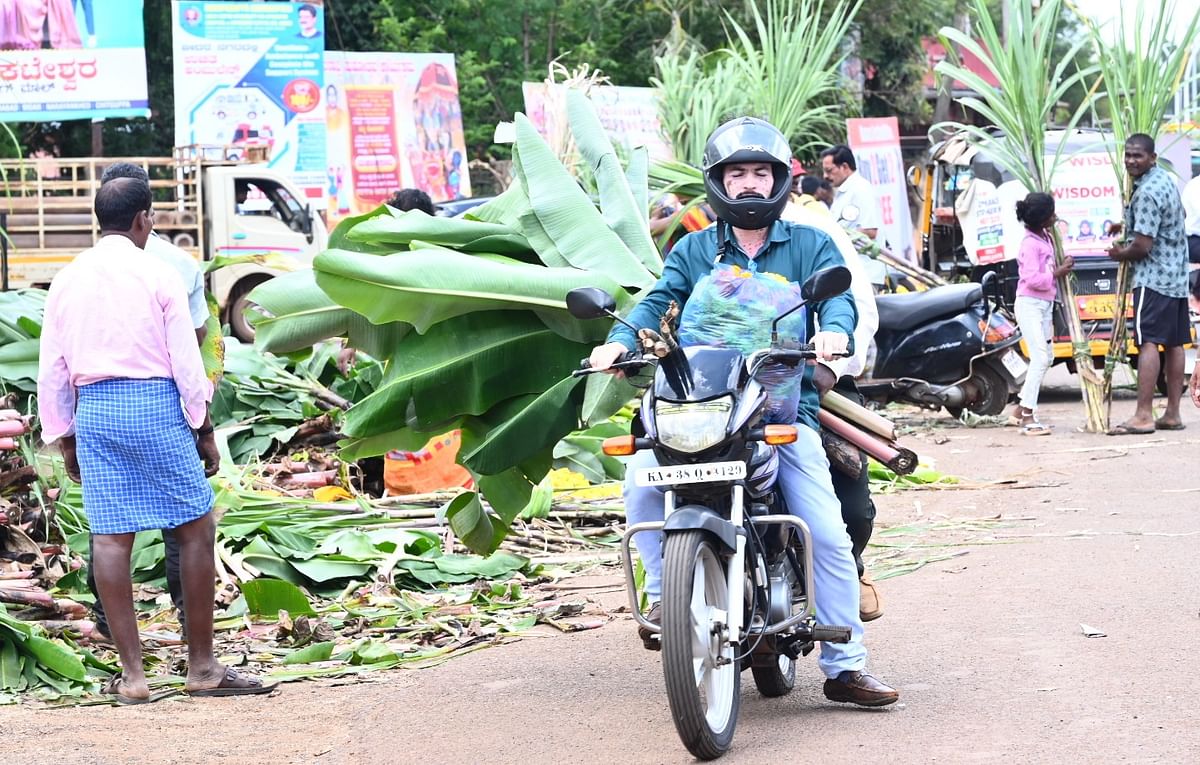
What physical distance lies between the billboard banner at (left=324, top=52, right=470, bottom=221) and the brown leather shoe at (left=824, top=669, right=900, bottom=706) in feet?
63.7

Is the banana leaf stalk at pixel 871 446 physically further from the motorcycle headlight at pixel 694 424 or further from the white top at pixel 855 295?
the motorcycle headlight at pixel 694 424

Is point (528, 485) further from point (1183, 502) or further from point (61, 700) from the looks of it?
point (1183, 502)

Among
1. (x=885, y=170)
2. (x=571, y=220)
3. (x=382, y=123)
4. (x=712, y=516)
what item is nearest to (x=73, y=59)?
(x=382, y=123)

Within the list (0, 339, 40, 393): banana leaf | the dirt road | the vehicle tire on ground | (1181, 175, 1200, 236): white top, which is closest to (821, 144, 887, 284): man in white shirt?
(1181, 175, 1200, 236): white top

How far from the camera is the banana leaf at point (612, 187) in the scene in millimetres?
6461

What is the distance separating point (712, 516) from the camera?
446cm

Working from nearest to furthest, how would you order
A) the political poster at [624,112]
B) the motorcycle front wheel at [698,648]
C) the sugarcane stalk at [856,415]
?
the motorcycle front wheel at [698,648] → the sugarcane stalk at [856,415] → the political poster at [624,112]

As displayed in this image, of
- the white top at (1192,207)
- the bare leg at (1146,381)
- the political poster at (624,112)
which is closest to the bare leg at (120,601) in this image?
the bare leg at (1146,381)

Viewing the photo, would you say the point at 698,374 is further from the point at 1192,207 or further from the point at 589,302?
the point at 1192,207

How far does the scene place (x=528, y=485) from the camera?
21.1 ft

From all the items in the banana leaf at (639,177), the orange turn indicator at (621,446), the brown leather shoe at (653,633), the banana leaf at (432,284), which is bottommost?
the brown leather shoe at (653,633)

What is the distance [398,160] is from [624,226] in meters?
18.6

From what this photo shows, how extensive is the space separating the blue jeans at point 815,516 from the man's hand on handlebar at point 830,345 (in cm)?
42

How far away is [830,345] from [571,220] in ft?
6.53
